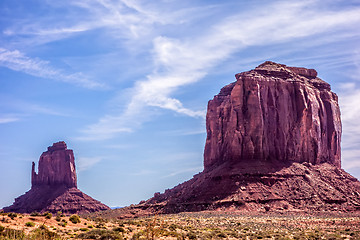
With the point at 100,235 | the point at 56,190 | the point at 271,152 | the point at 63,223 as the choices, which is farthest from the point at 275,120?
the point at 56,190

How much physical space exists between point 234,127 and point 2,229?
7875cm

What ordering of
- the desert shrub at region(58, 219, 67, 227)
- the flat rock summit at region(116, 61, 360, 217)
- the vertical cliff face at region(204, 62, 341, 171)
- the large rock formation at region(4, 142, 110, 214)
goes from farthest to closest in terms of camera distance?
the large rock formation at region(4, 142, 110, 214)
the vertical cliff face at region(204, 62, 341, 171)
the flat rock summit at region(116, 61, 360, 217)
the desert shrub at region(58, 219, 67, 227)

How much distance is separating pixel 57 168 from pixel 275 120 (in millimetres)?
99179

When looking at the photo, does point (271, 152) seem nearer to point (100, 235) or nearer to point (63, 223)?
point (63, 223)

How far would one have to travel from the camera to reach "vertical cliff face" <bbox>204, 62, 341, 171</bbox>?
103m

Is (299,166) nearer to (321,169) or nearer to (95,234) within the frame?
(321,169)

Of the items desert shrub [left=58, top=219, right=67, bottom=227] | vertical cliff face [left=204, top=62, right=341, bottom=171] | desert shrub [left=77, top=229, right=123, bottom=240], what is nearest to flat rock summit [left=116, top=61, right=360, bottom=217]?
vertical cliff face [left=204, top=62, right=341, bottom=171]

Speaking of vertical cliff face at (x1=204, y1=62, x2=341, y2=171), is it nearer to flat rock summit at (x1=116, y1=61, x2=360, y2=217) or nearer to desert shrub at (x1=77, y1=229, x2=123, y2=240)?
flat rock summit at (x1=116, y1=61, x2=360, y2=217)

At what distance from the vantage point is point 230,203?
86312mm

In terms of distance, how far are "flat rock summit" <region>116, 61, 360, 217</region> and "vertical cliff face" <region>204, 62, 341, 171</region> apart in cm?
22

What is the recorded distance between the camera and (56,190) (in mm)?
170375

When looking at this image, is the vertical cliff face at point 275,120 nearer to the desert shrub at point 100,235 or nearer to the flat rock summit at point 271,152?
the flat rock summit at point 271,152

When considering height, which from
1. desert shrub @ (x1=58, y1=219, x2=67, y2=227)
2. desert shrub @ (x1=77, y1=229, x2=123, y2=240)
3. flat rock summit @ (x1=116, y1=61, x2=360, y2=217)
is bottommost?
desert shrub @ (x1=77, y1=229, x2=123, y2=240)

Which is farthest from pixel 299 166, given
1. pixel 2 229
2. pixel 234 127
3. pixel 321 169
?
pixel 2 229
